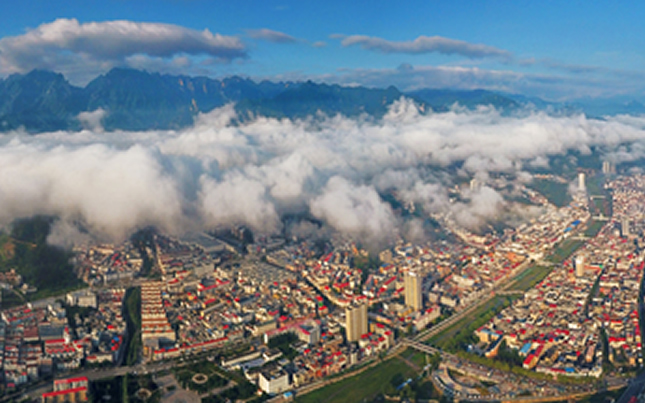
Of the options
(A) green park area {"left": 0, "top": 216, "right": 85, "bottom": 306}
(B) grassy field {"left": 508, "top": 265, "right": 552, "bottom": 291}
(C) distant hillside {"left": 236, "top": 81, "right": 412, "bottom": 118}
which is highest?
(C) distant hillside {"left": 236, "top": 81, "right": 412, "bottom": 118}

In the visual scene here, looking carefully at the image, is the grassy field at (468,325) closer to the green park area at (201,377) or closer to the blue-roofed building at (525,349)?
the blue-roofed building at (525,349)

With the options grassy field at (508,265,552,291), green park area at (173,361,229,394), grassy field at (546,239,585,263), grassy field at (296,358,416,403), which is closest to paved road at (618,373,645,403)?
grassy field at (296,358,416,403)

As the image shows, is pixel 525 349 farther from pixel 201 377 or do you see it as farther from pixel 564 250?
pixel 564 250

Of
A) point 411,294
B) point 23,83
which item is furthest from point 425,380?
point 23,83

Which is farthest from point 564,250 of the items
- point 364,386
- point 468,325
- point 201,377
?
point 201,377

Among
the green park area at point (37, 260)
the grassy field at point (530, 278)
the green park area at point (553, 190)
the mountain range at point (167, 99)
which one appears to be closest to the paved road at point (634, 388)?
the grassy field at point (530, 278)

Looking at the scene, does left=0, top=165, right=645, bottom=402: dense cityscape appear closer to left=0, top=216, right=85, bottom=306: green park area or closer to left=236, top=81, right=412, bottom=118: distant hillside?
left=0, top=216, right=85, bottom=306: green park area

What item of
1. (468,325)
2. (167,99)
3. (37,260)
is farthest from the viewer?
(167,99)
